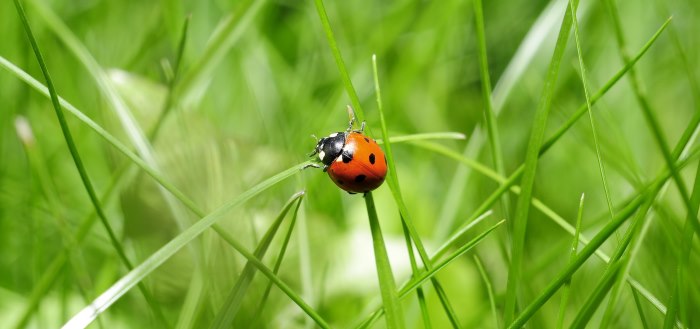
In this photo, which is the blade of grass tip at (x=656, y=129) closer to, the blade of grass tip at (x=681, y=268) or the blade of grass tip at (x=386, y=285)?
the blade of grass tip at (x=681, y=268)

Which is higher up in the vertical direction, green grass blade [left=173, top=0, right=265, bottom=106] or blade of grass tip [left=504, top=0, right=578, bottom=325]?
green grass blade [left=173, top=0, right=265, bottom=106]

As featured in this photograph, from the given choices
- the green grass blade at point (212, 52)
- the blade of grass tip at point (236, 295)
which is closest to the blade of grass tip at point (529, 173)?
the blade of grass tip at point (236, 295)

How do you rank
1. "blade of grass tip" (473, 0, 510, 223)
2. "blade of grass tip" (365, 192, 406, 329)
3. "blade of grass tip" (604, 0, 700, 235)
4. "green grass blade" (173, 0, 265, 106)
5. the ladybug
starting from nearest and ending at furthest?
"blade of grass tip" (604, 0, 700, 235), "blade of grass tip" (365, 192, 406, 329), "blade of grass tip" (473, 0, 510, 223), the ladybug, "green grass blade" (173, 0, 265, 106)

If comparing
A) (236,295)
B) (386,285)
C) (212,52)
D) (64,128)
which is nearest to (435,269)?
(386,285)

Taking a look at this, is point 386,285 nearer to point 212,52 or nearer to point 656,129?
point 656,129

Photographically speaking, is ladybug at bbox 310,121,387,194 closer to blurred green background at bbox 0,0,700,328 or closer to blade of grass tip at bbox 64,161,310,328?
blurred green background at bbox 0,0,700,328

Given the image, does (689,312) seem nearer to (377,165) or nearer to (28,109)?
(377,165)

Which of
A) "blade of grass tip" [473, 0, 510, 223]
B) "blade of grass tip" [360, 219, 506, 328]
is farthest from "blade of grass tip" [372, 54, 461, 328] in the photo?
"blade of grass tip" [473, 0, 510, 223]
